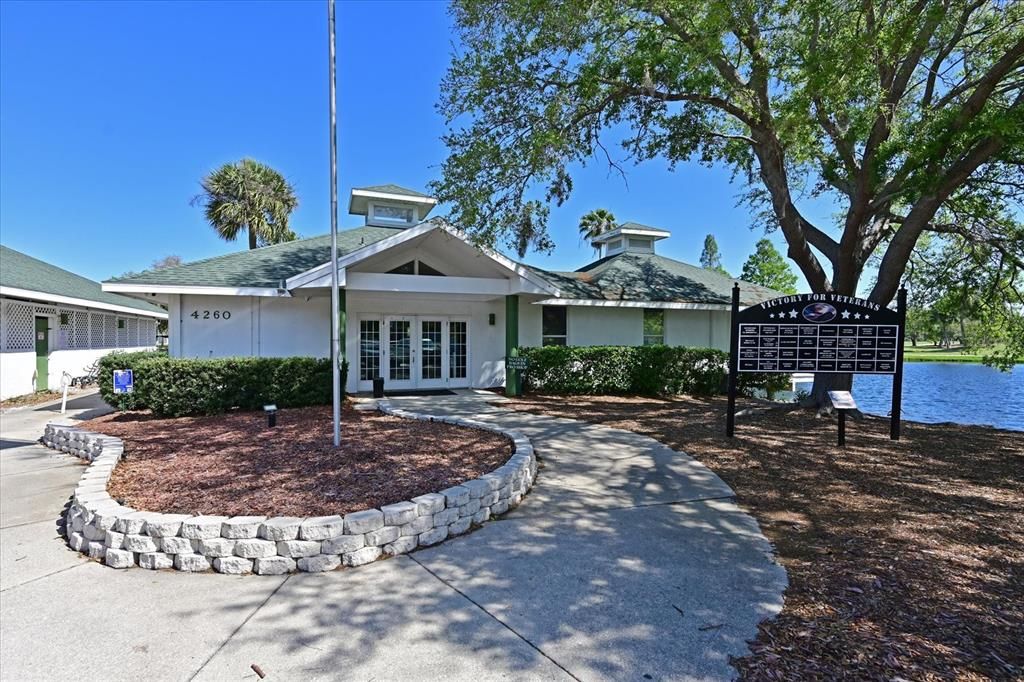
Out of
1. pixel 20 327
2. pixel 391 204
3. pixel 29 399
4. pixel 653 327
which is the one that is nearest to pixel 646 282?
pixel 653 327

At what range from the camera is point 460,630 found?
3.00m

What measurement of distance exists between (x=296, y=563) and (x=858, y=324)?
8932mm

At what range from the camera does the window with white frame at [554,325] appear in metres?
15.6

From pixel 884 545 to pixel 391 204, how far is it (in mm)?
15684

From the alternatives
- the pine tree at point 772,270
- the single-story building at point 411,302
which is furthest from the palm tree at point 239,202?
the pine tree at point 772,270

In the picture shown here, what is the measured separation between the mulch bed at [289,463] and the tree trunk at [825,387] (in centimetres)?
Answer: 764

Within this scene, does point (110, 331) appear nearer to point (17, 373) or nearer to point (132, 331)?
point (132, 331)

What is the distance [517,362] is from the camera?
1313 cm

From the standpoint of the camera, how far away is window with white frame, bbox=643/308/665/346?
1677 cm

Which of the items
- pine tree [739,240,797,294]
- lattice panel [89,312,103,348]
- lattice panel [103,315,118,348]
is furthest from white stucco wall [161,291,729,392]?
pine tree [739,240,797,294]

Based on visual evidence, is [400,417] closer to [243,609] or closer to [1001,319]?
[243,609]

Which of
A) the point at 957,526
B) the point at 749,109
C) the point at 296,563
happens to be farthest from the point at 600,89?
the point at 296,563

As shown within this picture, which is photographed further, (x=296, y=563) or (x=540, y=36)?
(x=540, y=36)

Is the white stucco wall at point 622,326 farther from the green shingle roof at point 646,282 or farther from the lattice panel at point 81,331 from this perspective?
the lattice panel at point 81,331
